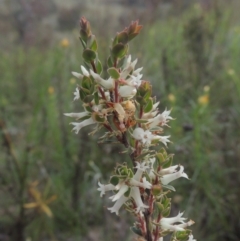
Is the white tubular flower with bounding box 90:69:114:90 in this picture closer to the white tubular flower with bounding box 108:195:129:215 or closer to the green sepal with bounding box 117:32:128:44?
the green sepal with bounding box 117:32:128:44

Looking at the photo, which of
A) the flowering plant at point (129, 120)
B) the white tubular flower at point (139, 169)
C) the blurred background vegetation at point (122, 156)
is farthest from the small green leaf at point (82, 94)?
the blurred background vegetation at point (122, 156)

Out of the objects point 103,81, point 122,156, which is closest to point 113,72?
point 103,81

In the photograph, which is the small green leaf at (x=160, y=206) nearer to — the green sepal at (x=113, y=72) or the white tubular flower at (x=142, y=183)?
the white tubular flower at (x=142, y=183)

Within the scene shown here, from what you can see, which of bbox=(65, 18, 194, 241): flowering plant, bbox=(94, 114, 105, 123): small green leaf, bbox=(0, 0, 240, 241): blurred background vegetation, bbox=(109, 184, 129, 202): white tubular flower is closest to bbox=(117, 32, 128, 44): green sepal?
bbox=(65, 18, 194, 241): flowering plant

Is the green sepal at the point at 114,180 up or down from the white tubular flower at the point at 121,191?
up

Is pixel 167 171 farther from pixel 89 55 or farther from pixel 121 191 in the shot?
pixel 89 55

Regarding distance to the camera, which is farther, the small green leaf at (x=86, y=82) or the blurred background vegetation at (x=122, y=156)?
the blurred background vegetation at (x=122, y=156)

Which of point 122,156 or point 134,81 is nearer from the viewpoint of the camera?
point 134,81

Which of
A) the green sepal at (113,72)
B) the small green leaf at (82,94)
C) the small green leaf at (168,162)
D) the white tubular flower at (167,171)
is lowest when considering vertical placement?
the white tubular flower at (167,171)

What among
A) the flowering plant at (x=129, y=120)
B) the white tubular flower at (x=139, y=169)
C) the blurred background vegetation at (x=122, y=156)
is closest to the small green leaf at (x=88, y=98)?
the flowering plant at (x=129, y=120)
